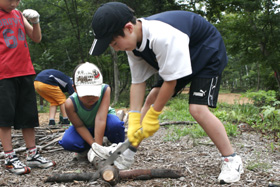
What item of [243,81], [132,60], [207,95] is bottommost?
[243,81]

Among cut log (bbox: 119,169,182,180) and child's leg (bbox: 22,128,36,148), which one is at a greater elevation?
child's leg (bbox: 22,128,36,148)

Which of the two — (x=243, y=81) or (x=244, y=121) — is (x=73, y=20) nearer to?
(x=244, y=121)

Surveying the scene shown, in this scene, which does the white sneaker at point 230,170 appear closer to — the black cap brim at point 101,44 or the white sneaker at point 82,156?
the black cap brim at point 101,44

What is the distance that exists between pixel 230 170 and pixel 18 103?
2.14m

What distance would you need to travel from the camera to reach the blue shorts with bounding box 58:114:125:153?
257 centimetres

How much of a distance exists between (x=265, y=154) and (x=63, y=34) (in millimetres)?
15555

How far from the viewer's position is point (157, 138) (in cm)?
358

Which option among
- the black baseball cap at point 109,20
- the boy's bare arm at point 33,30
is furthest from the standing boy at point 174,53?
the boy's bare arm at point 33,30

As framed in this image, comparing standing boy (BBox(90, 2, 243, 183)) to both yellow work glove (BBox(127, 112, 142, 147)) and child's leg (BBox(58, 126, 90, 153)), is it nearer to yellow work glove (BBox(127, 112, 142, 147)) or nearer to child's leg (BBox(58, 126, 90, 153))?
yellow work glove (BBox(127, 112, 142, 147))

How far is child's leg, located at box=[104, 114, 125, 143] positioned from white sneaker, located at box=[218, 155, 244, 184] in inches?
45.9

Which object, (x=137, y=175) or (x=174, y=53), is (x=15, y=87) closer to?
(x=137, y=175)

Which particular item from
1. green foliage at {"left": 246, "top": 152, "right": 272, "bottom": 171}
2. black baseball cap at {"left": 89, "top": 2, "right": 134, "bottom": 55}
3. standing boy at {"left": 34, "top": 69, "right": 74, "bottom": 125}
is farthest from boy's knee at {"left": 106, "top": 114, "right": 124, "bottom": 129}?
standing boy at {"left": 34, "top": 69, "right": 74, "bottom": 125}

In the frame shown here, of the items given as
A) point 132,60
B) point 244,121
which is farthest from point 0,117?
point 244,121

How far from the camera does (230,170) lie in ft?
6.36
